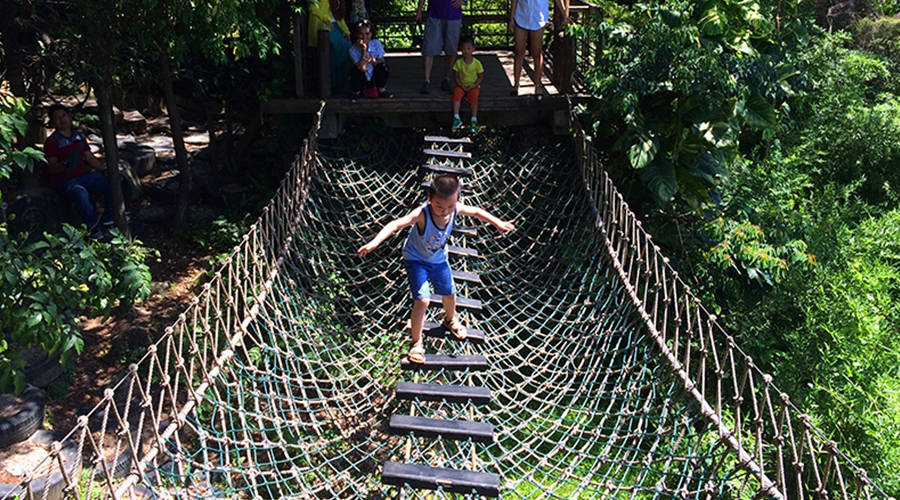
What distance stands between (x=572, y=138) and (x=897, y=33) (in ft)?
27.3

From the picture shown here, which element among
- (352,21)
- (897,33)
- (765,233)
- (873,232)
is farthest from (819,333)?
(897,33)

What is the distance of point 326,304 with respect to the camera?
584 centimetres

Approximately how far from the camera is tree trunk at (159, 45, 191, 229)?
23.1 feet

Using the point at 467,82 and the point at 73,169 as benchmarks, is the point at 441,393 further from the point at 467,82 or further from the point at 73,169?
the point at 73,169

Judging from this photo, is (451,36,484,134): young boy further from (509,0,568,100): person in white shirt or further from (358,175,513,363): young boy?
(358,175,513,363): young boy

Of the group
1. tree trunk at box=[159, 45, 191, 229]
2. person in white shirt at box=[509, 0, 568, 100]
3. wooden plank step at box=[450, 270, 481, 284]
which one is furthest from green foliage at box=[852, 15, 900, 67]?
tree trunk at box=[159, 45, 191, 229]

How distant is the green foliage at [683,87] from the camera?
6246 mm

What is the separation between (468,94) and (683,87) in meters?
1.81

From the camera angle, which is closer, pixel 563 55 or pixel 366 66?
pixel 366 66

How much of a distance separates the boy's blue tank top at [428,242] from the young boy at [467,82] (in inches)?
124

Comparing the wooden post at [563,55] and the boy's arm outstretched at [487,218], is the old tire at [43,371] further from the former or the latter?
the wooden post at [563,55]

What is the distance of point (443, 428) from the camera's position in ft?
12.2

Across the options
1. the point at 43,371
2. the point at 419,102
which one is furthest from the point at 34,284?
the point at 419,102

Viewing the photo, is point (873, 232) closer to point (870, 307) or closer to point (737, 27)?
point (870, 307)
